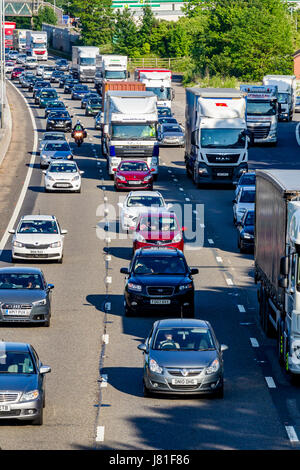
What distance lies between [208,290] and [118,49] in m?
120

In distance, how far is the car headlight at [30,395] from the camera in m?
18.1

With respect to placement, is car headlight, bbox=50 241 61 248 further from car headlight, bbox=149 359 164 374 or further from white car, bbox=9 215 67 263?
car headlight, bbox=149 359 164 374

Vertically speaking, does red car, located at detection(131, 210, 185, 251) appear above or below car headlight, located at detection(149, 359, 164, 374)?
below

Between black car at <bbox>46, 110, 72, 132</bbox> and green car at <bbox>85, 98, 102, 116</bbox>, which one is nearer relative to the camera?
black car at <bbox>46, 110, 72, 132</bbox>

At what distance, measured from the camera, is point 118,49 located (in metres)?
148

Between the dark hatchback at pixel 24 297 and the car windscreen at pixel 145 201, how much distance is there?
42.9ft

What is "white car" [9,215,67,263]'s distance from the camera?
34.0m

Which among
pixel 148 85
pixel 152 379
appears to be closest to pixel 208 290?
pixel 152 379

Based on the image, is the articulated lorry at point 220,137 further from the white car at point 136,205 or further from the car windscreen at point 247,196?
the white car at point 136,205

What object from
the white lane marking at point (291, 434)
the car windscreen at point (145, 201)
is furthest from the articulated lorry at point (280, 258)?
the car windscreen at point (145, 201)

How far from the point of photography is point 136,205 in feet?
130

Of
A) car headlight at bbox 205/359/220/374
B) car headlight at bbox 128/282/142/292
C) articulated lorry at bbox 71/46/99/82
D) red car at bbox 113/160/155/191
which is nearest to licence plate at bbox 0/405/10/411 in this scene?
car headlight at bbox 205/359/220/374

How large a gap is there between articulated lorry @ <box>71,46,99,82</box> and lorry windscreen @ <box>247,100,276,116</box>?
2115 inches

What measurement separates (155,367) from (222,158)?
31.6 metres
